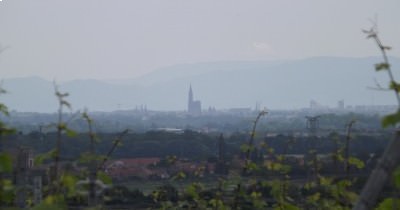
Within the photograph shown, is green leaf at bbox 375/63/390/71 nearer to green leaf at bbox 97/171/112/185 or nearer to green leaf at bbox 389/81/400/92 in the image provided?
green leaf at bbox 389/81/400/92

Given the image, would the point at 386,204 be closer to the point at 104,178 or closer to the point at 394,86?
the point at 394,86

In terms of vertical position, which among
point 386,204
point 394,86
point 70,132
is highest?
point 394,86

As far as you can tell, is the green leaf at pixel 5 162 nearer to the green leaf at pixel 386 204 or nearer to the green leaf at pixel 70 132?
the green leaf at pixel 70 132

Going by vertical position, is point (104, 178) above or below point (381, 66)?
below

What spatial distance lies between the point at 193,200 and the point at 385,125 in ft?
7.95

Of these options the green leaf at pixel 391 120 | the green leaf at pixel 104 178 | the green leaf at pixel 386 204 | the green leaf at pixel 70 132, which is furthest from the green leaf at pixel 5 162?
the green leaf at pixel 386 204

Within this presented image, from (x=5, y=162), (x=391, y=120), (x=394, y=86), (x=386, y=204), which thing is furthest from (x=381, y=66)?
(x=5, y=162)

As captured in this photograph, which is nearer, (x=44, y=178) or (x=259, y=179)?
(x=44, y=178)

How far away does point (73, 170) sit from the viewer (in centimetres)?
286

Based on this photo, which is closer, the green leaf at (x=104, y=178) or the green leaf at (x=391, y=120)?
the green leaf at (x=391, y=120)

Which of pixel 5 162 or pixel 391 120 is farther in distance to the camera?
pixel 5 162

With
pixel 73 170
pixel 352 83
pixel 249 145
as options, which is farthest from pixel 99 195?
pixel 352 83

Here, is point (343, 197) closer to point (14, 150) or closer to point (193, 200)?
point (193, 200)

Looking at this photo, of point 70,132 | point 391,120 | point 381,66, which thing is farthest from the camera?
point 70,132
